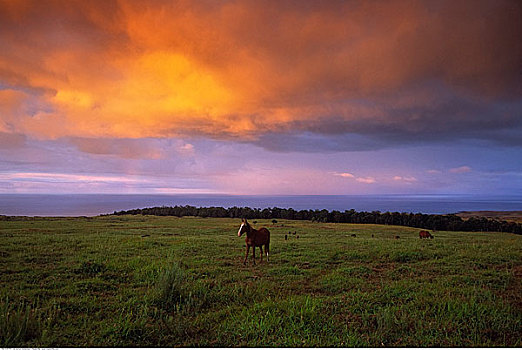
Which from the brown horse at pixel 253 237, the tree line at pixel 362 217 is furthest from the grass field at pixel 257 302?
the tree line at pixel 362 217

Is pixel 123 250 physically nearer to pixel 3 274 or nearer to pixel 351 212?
pixel 3 274

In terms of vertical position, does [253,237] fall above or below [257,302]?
above

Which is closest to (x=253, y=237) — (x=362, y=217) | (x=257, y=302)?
(x=257, y=302)

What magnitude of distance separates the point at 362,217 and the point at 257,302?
5947 centimetres

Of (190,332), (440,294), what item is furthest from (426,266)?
(190,332)

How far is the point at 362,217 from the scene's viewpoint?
62.6 m

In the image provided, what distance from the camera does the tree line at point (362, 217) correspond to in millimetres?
51375

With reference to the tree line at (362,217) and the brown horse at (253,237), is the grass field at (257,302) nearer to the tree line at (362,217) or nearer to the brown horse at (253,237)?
the brown horse at (253,237)

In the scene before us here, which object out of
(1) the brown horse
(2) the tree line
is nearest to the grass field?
(1) the brown horse

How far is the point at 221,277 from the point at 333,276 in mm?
3957

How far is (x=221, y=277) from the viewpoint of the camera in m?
10.1

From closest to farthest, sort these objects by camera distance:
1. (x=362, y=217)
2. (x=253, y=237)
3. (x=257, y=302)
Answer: (x=257, y=302)
(x=253, y=237)
(x=362, y=217)

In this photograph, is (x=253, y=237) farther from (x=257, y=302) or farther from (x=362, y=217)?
(x=362, y=217)

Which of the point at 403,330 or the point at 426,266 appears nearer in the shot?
the point at 403,330
